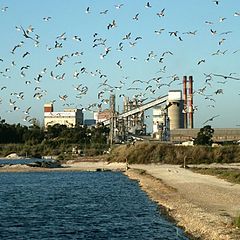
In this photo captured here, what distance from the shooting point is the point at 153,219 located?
1264 inches

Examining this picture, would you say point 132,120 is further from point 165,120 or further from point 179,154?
point 179,154

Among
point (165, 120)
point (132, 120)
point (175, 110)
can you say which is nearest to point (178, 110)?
point (175, 110)

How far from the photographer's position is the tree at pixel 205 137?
132 meters

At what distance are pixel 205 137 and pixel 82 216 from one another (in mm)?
104358

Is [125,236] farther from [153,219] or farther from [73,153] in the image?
[73,153]

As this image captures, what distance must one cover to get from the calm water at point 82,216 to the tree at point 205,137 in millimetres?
82004

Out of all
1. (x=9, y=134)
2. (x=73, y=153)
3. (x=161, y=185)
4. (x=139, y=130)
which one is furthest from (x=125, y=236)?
(x=139, y=130)

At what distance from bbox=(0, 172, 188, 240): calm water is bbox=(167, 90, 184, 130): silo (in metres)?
142

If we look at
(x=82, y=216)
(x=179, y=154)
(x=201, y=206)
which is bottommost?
(x=82, y=216)

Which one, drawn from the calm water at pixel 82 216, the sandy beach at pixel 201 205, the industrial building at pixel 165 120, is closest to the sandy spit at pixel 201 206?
the sandy beach at pixel 201 205

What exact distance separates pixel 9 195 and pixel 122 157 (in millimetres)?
63133

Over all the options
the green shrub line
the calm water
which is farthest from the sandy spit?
the green shrub line

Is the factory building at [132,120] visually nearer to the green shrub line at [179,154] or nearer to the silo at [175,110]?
the silo at [175,110]

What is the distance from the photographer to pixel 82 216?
1323 inches
